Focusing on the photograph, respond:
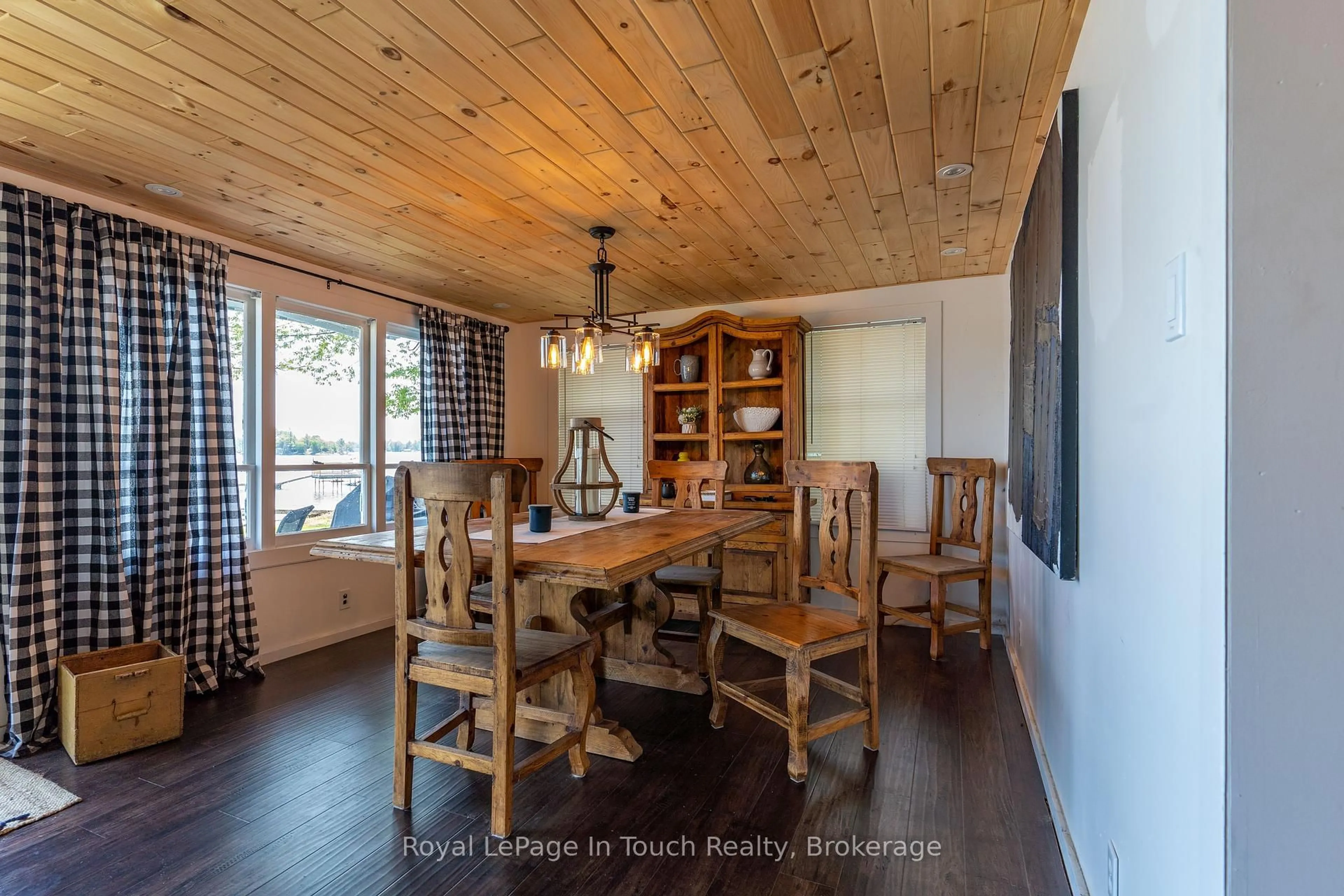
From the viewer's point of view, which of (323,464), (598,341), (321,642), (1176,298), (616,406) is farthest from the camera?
(616,406)

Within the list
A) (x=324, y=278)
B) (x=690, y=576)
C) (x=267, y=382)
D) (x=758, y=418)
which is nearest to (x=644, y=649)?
(x=690, y=576)

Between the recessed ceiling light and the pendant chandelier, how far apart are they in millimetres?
1394

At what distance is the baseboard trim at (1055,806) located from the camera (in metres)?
1.66

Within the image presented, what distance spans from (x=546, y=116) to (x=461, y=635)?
172 centimetres

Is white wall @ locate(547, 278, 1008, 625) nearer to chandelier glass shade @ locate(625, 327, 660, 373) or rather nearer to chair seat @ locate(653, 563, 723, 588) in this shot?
chandelier glass shade @ locate(625, 327, 660, 373)

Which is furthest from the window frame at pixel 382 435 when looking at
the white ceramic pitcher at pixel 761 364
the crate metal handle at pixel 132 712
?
the white ceramic pitcher at pixel 761 364

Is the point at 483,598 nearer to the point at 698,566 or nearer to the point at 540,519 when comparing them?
the point at 540,519

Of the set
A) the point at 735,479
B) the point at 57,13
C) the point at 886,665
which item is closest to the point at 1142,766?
the point at 886,665

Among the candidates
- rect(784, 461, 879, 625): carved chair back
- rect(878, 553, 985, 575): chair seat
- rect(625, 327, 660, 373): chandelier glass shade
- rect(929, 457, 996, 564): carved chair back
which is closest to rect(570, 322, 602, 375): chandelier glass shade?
rect(625, 327, 660, 373): chandelier glass shade

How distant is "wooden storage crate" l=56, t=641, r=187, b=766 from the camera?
94.5 inches

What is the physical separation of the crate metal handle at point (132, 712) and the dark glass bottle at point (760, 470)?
11.2 feet

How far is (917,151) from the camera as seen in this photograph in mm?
2416

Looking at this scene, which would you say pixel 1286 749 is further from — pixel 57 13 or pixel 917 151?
pixel 57 13

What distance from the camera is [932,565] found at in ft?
12.2
